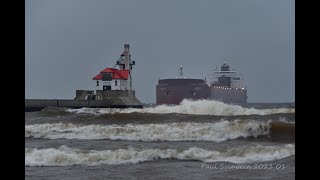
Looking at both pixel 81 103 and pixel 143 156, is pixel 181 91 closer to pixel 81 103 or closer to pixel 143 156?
pixel 81 103

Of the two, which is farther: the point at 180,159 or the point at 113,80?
the point at 113,80

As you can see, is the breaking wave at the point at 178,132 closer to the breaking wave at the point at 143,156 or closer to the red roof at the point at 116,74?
the breaking wave at the point at 143,156

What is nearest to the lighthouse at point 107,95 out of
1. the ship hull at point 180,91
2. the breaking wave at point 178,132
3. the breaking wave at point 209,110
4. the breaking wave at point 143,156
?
the breaking wave at point 209,110

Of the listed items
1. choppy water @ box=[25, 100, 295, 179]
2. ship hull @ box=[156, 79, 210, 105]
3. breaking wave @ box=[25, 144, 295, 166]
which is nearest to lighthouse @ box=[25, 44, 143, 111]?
ship hull @ box=[156, 79, 210, 105]

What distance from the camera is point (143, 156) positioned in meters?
12.4

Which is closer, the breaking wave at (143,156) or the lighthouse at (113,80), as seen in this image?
the breaking wave at (143,156)

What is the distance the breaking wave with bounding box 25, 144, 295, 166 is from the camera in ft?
38.5

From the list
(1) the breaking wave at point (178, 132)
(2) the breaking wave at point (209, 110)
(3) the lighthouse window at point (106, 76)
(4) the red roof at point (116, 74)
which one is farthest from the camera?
(4) the red roof at point (116, 74)

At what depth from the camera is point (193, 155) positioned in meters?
12.5

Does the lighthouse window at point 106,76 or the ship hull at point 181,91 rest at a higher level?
the lighthouse window at point 106,76

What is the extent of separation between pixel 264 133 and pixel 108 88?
44.5m

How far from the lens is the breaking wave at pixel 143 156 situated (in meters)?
11.7

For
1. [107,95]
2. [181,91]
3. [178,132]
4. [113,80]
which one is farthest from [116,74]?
[178,132]
